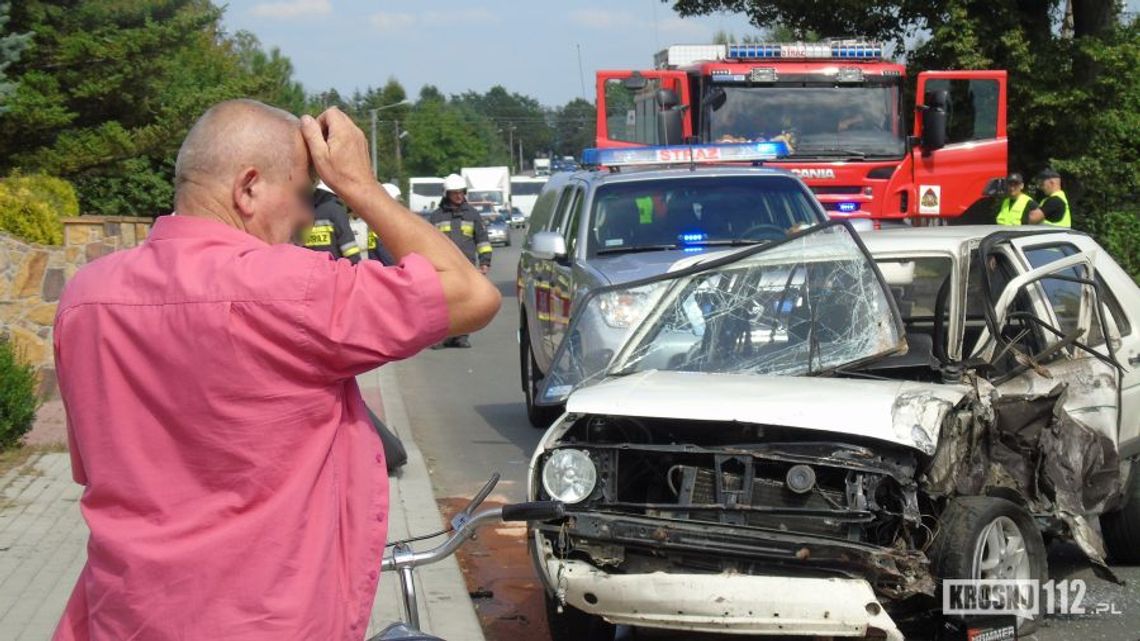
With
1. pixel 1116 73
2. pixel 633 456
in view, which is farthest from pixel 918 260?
pixel 1116 73

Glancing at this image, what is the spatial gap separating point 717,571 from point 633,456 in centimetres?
66

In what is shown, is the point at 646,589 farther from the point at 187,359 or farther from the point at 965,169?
the point at 965,169

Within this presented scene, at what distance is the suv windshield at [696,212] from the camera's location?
404 inches

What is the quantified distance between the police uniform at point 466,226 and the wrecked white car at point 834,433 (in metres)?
9.82

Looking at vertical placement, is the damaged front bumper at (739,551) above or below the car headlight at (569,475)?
below

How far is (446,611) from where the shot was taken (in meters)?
6.09

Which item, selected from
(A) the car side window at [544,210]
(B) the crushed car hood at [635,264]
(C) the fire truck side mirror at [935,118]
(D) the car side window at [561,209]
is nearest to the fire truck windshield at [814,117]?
(C) the fire truck side mirror at [935,118]

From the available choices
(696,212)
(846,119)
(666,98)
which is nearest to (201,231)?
(696,212)

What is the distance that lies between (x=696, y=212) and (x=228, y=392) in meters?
8.32

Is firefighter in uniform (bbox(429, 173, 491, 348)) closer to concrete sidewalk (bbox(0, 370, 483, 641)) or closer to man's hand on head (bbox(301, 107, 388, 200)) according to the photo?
concrete sidewalk (bbox(0, 370, 483, 641))

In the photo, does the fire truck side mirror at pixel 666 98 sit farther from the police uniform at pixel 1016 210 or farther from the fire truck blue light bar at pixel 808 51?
the police uniform at pixel 1016 210

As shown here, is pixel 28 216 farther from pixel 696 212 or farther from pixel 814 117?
pixel 814 117

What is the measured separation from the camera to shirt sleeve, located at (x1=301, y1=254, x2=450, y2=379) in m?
2.22

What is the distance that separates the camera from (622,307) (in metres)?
→ 6.69
